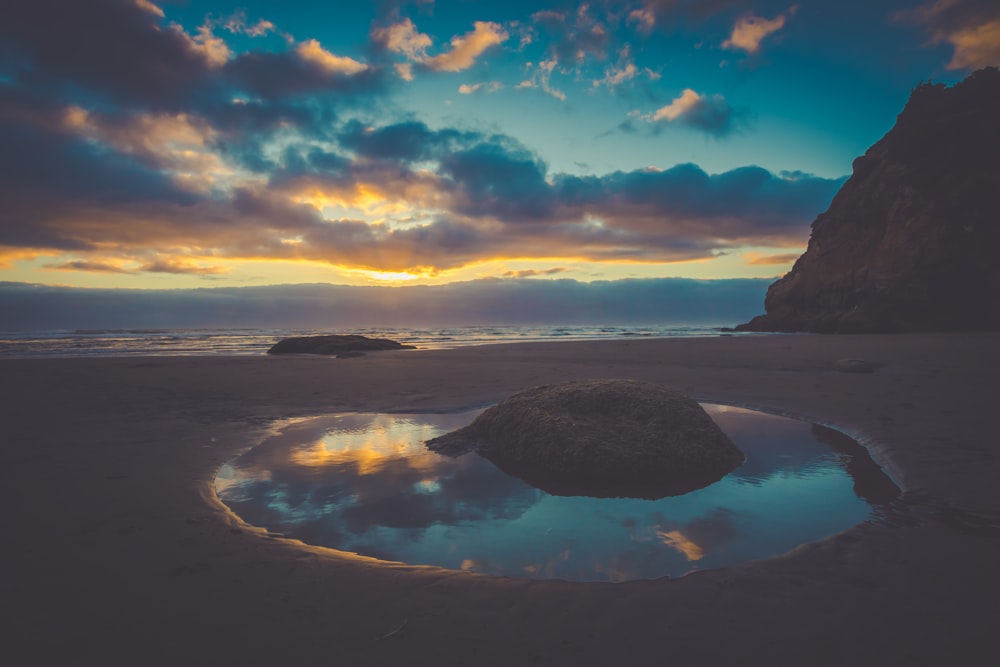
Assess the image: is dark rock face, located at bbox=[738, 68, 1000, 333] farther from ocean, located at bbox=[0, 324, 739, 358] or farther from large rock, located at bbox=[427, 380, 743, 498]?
large rock, located at bbox=[427, 380, 743, 498]

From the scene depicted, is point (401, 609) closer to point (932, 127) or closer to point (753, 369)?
point (753, 369)

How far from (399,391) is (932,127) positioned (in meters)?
40.8

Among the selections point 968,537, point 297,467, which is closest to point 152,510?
point 297,467

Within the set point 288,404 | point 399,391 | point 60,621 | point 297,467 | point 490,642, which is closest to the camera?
point 490,642

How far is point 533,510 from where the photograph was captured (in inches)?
134

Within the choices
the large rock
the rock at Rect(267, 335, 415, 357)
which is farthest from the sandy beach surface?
the rock at Rect(267, 335, 415, 357)

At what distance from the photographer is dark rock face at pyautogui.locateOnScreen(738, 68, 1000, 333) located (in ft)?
93.4

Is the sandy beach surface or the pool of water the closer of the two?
the sandy beach surface

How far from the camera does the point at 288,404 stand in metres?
8.00

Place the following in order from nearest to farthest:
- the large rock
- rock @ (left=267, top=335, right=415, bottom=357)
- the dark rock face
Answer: the large rock, rock @ (left=267, top=335, right=415, bottom=357), the dark rock face

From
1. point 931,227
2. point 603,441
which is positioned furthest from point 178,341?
point 931,227

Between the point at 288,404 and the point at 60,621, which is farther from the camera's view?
the point at 288,404

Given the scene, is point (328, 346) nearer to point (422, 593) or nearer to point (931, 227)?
point (422, 593)

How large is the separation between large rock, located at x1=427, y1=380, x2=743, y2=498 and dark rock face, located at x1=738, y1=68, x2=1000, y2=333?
1304 inches
